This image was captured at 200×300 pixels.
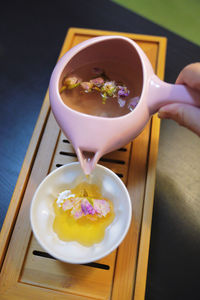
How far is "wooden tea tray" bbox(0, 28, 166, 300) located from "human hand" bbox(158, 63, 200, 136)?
157 millimetres

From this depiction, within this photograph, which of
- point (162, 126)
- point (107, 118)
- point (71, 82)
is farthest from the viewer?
point (162, 126)

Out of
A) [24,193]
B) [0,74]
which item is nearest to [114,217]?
[24,193]

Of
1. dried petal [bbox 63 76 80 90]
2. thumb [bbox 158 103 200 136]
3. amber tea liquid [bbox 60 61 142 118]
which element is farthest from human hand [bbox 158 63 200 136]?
dried petal [bbox 63 76 80 90]

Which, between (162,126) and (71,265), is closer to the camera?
(71,265)

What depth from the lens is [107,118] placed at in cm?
51

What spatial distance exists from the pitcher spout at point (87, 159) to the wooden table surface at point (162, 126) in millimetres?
299

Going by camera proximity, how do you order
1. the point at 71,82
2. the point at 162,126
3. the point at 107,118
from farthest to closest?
the point at 162,126
the point at 71,82
the point at 107,118

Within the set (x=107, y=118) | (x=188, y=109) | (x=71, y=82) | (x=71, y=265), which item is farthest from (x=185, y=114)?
(x=71, y=265)

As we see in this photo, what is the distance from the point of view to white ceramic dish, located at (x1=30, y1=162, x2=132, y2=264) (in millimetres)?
507

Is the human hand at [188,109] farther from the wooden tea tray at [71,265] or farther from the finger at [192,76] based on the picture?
the wooden tea tray at [71,265]

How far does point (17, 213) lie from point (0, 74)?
589mm

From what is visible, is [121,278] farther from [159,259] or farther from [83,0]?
[83,0]

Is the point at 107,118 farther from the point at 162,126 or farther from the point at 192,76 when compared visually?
the point at 162,126

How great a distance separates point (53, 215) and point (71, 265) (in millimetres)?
118
